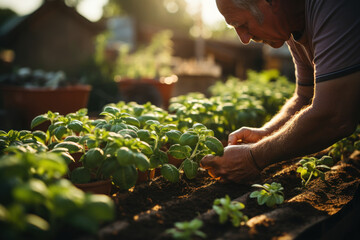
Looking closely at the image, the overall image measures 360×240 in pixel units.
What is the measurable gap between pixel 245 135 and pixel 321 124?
695 millimetres

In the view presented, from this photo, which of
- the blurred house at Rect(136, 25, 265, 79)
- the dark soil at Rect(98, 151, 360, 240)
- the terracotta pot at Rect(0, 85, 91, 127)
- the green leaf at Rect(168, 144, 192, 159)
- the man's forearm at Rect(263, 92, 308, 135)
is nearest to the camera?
the dark soil at Rect(98, 151, 360, 240)

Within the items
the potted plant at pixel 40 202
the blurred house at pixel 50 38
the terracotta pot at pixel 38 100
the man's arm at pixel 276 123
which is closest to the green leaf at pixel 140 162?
the potted plant at pixel 40 202

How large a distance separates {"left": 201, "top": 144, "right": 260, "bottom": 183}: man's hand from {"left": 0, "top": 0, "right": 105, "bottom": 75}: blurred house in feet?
19.4

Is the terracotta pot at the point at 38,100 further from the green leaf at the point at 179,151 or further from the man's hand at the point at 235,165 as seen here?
the man's hand at the point at 235,165

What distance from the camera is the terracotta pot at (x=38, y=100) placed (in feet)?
12.7

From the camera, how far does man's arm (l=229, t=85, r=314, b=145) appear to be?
2251mm

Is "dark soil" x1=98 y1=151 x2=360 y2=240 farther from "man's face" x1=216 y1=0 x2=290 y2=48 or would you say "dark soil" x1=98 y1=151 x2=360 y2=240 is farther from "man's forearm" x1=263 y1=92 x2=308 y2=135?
"man's face" x1=216 y1=0 x2=290 y2=48

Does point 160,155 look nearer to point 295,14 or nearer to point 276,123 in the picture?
point 276,123

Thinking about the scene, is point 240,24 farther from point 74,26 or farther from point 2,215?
point 74,26

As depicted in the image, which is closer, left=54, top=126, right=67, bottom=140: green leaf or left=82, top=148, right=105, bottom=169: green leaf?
left=82, top=148, right=105, bottom=169: green leaf

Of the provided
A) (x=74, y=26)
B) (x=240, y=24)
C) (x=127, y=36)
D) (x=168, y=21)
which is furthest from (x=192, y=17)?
(x=240, y=24)

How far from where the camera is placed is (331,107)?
1.57 meters

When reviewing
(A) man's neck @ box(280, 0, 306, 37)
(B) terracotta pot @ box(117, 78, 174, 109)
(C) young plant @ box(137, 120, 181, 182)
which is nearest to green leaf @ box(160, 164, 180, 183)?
(C) young plant @ box(137, 120, 181, 182)

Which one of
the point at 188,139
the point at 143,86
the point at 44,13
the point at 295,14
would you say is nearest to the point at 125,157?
the point at 188,139
